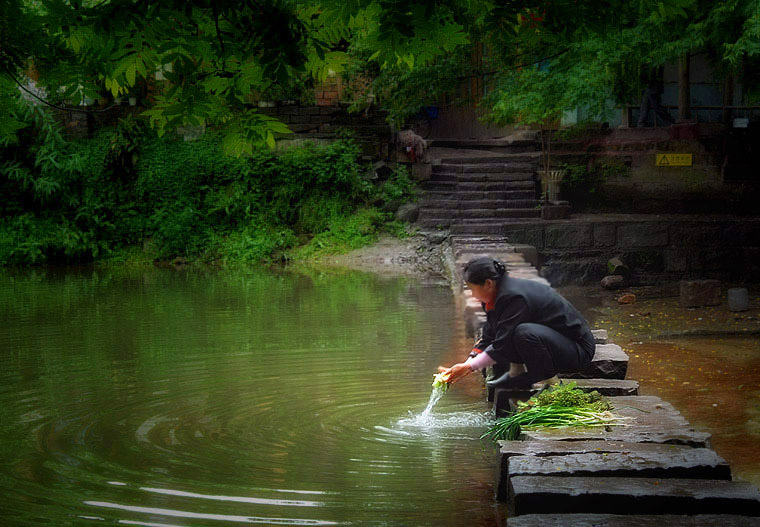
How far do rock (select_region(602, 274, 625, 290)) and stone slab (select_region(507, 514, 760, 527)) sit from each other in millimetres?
10961

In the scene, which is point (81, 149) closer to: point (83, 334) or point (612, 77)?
point (83, 334)

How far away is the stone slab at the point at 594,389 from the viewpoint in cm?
572

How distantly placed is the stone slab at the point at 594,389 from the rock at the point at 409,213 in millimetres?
11432

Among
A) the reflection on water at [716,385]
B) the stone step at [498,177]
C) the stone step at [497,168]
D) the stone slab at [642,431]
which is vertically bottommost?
the reflection on water at [716,385]

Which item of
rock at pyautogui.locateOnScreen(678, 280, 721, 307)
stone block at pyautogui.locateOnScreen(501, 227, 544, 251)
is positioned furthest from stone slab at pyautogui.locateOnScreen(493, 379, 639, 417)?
stone block at pyautogui.locateOnScreen(501, 227, 544, 251)

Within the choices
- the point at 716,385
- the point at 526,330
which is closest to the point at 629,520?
the point at 526,330

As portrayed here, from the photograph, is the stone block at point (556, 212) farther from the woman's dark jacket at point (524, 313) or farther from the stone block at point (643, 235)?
the woman's dark jacket at point (524, 313)

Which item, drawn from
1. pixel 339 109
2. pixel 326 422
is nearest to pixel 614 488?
pixel 326 422

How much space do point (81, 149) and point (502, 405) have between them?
1577cm

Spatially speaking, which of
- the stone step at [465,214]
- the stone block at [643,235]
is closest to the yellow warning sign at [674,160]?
the stone block at [643,235]

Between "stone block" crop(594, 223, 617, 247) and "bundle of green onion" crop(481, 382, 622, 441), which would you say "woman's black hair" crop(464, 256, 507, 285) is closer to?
"bundle of green onion" crop(481, 382, 622, 441)

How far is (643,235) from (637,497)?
12.1 metres

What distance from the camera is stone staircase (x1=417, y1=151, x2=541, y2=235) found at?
16.8 m

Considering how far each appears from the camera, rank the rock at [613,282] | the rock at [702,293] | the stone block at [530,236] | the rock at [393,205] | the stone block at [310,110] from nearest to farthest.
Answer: the rock at [702,293], the rock at [613,282], the stone block at [530,236], the rock at [393,205], the stone block at [310,110]
